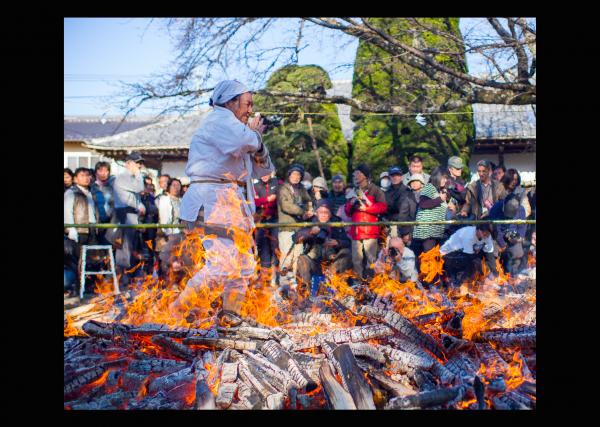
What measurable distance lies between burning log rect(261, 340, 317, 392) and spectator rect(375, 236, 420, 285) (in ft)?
12.8

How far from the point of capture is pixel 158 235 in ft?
32.6

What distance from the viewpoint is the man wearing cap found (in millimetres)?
5215

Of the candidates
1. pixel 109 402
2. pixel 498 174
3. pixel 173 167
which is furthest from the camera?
pixel 173 167

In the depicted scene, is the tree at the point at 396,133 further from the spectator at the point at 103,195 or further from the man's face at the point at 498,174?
the spectator at the point at 103,195

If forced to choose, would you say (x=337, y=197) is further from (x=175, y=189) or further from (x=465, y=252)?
(x=175, y=189)

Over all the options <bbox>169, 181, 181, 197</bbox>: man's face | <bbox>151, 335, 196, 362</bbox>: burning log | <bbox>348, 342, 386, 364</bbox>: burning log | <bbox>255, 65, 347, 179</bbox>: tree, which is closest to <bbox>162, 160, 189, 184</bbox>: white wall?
<bbox>255, 65, 347, 179</bbox>: tree

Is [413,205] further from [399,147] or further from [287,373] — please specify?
[399,147]

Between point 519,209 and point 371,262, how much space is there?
2838mm

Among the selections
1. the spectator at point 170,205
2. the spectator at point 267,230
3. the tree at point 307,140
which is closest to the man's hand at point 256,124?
the spectator at point 267,230

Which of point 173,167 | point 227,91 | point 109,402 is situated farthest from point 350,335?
point 173,167

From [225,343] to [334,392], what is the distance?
3.81 ft

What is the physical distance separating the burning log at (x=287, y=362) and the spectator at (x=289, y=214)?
449cm

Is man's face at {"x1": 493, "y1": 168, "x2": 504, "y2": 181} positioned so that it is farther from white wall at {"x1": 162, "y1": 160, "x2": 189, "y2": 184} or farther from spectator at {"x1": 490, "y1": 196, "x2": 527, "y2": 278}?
white wall at {"x1": 162, "y1": 160, "x2": 189, "y2": 184}

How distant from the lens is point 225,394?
3.62 m
